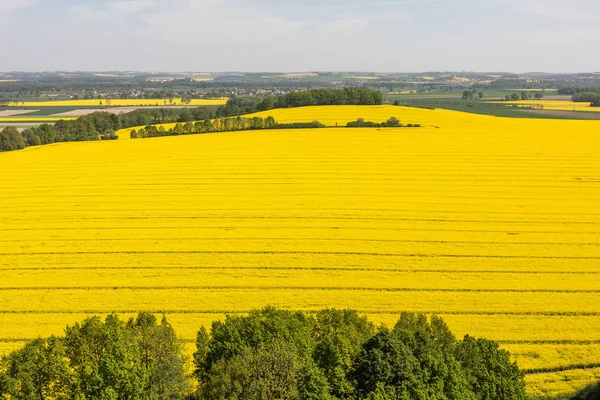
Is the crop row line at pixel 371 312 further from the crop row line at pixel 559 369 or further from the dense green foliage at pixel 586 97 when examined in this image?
the dense green foliage at pixel 586 97

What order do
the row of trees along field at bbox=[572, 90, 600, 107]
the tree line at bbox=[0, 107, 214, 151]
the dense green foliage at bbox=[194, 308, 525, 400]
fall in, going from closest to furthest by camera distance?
the dense green foliage at bbox=[194, 308, 525, 400] → the tree line at bbox=[0, 107, 214, 151] → the row of trees along field at bbox=[572, 90, 600, 107]

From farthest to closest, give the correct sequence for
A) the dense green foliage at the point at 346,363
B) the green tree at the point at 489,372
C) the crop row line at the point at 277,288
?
1. the crop row line at the point at 277,288
2. the green tree at the point at 489,372
3. the dense green foliage at the point at 346,363

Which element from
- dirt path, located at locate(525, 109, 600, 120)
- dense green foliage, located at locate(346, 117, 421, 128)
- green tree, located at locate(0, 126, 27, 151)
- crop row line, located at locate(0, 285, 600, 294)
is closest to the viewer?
crop row line, located at locate(0, 285, 600, 294)

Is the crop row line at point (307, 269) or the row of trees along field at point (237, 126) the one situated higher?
the row of trees along field at point (237, 126)

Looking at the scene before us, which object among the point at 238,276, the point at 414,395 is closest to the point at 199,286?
the point at 238,276

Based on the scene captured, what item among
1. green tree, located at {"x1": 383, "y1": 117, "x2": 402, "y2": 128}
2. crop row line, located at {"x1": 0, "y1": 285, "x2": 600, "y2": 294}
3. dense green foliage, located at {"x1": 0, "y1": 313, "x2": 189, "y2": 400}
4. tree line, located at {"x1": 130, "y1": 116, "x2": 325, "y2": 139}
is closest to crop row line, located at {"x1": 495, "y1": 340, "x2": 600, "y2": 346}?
crop row line, located at {"x1": 0, "y1": 285, "x2": 600, "y2": 294}

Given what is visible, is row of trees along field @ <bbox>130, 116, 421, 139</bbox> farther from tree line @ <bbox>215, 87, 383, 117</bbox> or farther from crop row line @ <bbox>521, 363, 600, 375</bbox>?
crop row line @ <bbox>521, 363, 600, 375</bbox>

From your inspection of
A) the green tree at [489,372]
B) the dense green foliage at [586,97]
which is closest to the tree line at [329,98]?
the dense green foliage at [586,97]
